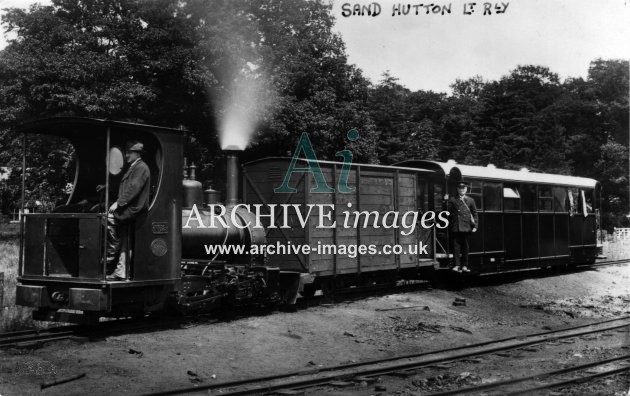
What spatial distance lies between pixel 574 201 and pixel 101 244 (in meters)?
15.4

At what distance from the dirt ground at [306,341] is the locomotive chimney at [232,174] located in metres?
2.04

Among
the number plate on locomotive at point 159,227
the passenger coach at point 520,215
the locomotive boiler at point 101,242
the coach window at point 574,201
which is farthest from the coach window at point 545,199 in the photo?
the number plate on locomotive at point 159,227

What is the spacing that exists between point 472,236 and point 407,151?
3359cm

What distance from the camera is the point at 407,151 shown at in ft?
157

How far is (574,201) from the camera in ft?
62.2

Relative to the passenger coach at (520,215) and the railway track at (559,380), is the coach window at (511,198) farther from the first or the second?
the railway track at (559,380)

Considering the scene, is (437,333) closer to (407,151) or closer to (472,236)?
(472,236)

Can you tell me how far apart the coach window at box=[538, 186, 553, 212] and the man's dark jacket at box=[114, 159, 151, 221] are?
12365 millimetres

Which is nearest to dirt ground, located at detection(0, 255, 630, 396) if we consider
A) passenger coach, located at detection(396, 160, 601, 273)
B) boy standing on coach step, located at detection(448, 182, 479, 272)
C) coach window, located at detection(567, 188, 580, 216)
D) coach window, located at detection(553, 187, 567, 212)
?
boy standing on coach step, located at detection(448, 182, 479, 272)

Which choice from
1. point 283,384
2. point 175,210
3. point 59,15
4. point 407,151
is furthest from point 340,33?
point 283,384

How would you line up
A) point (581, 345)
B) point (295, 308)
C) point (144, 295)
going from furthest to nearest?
point (295, 308), point (581, 345), point (144, 295)

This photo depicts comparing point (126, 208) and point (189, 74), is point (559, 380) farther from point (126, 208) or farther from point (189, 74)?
point (189, 74)

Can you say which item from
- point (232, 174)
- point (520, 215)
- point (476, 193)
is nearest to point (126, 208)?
point (232, 174)

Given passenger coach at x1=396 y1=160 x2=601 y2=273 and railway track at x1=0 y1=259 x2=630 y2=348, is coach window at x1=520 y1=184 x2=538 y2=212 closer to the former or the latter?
passenger coach at x1=396 y1=160 x2=601 y2=273
